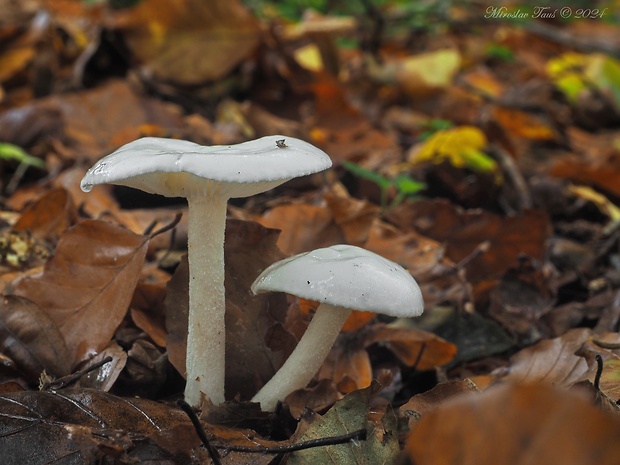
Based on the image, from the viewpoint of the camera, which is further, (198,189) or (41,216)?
(41,216)

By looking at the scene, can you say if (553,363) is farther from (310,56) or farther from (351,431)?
(310,56)

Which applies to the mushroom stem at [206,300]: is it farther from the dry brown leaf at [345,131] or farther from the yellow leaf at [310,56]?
the yellow leaf at [310,56]

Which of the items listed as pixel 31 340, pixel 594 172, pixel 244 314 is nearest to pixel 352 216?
pixel 244 314

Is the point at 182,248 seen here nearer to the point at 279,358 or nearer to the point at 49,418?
A: the point at 279,358

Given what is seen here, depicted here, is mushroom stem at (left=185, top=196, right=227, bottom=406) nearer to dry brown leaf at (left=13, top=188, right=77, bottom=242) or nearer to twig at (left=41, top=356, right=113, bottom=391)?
twig at (left=41, top=356, right=113, bottom=391)

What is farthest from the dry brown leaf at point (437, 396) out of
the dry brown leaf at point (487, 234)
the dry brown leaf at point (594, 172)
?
the dry brown leaf at point (594, 172)

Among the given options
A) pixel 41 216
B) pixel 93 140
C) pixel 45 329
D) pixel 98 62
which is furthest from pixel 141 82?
pixel 45 329
